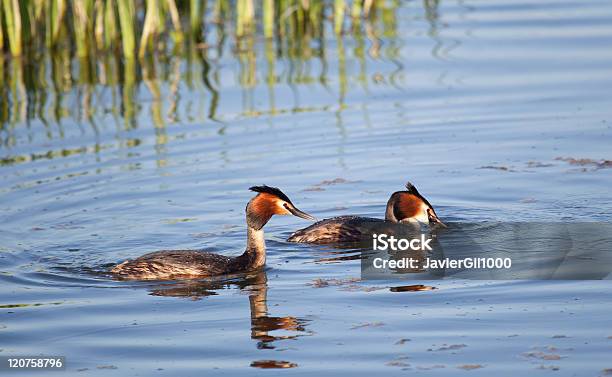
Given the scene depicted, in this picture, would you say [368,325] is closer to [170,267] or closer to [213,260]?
[213,260]

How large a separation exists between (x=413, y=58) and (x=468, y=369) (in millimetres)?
11899

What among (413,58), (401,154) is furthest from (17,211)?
(413,58)

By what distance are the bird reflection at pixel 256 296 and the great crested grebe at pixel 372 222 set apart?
3.55 ft

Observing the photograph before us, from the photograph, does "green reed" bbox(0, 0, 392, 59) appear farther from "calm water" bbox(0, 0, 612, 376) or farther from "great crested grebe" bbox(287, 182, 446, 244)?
"great crested grebe" bbox(287, 182, 446, 244)

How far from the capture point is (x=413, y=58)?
1902 cm

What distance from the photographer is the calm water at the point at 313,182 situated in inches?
326

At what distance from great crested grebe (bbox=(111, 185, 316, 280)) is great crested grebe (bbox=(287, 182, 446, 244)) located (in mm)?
661

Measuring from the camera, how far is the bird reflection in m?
8.51

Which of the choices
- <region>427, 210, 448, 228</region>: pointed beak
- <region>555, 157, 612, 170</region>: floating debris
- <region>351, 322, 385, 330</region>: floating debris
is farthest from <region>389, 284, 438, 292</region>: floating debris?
<region>555, 157, 612, 170</region>: floating debris

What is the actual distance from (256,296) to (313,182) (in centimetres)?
366

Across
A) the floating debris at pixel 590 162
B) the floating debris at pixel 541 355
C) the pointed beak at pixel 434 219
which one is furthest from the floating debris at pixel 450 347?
the floating debris at pixel 590 162

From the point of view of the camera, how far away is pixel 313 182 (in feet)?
43.2

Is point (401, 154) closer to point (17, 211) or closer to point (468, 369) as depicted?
point (17, 211)

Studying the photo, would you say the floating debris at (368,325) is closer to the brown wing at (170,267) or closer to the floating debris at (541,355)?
the floating debris at (541,355)
